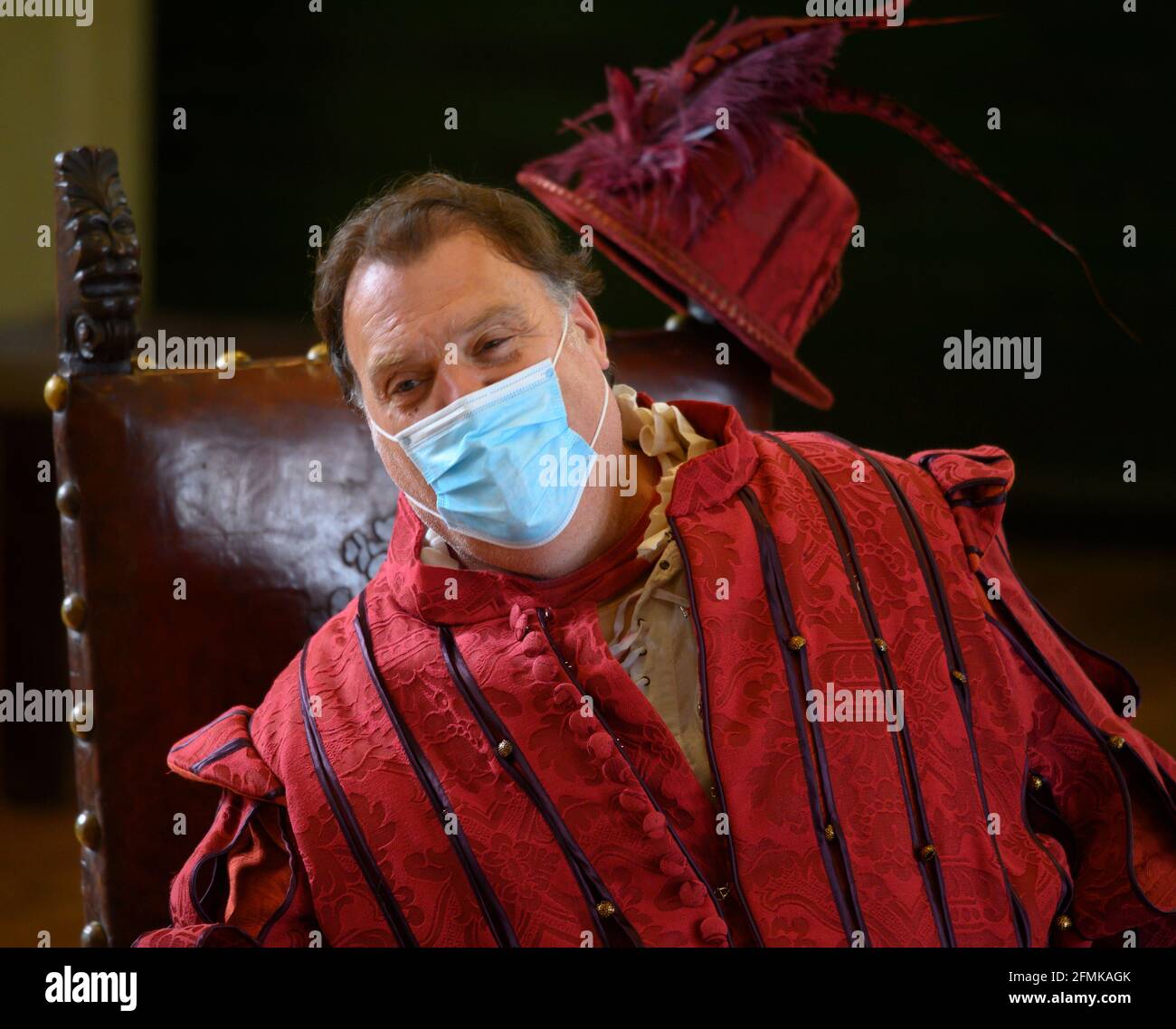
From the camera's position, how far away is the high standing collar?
138cm

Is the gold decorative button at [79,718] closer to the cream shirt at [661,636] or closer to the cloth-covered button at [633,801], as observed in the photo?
the cream shirt at [661,636]

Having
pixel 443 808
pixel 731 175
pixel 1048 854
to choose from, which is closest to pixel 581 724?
pixel 443 808

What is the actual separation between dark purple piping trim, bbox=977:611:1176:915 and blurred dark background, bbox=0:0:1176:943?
70.3 inches

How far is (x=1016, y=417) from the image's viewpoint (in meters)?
3.73

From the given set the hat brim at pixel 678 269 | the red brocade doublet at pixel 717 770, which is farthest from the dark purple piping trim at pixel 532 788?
the hat brim at pixel 678 269

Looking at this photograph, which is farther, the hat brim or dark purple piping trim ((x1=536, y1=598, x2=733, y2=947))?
the hat brim

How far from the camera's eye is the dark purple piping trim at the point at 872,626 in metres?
1.30

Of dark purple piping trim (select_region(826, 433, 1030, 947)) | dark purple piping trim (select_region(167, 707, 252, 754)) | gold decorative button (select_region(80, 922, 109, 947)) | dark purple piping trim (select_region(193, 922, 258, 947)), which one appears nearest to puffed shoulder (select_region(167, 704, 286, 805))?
dark purple piping trim (select_region(167, 707, 252, 754))

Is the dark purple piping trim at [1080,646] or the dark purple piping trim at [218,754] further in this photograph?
the dark purple piping trim at [1080,646]

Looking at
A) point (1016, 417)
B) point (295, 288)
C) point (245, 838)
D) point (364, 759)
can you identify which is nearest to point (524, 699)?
point (364, 759)

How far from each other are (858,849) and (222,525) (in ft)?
2.82

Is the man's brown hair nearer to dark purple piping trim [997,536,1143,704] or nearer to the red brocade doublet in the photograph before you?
the red brocade doublet

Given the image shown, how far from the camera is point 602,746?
130 centimetres

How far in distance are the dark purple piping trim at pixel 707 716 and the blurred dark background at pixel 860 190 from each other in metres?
1.96
